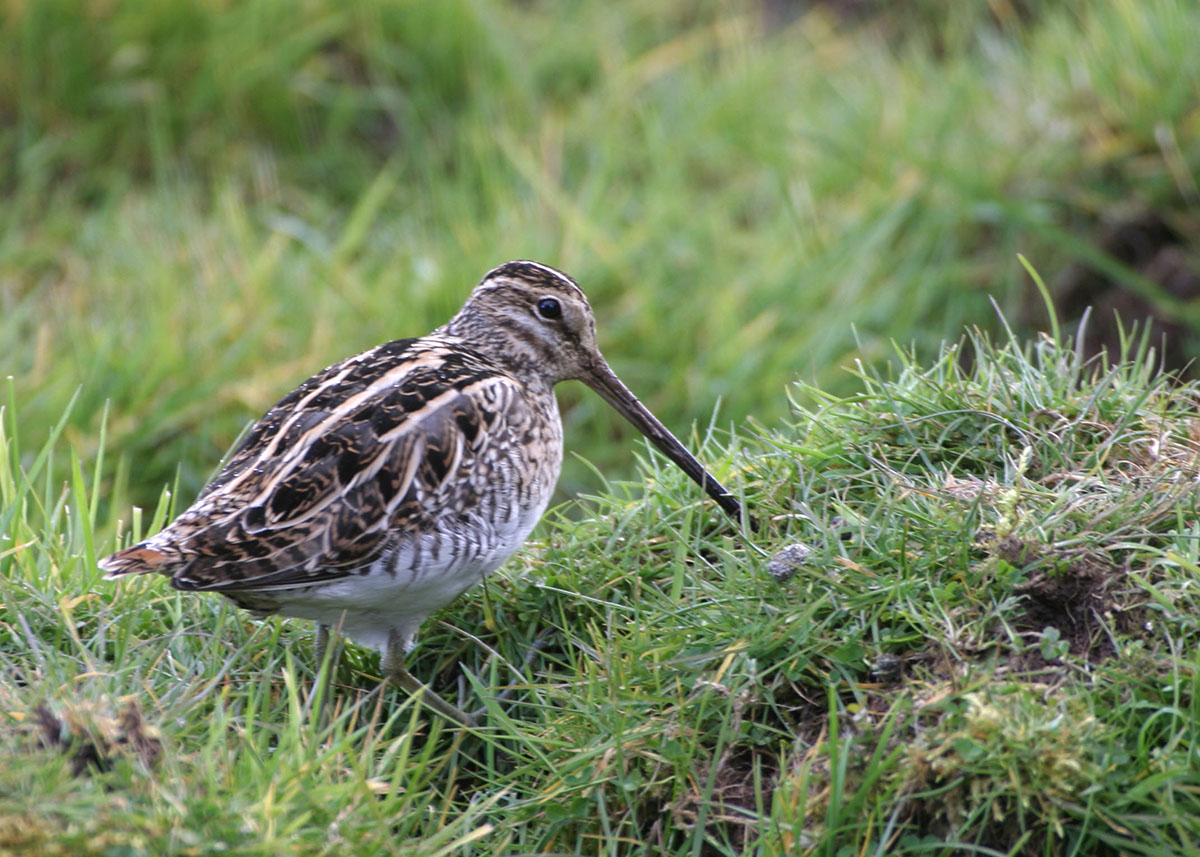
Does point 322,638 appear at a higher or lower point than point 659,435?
lower

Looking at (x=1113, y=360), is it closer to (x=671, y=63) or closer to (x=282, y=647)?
(x=671, y=63)

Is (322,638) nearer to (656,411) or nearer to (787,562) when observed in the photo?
(787,562)

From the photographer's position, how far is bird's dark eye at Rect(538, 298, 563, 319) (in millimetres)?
3873

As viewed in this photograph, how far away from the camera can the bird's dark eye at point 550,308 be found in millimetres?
3873

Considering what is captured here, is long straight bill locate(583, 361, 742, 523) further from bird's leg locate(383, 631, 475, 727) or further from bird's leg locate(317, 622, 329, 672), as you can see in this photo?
bird's leg locate(317, 622, 329, 672)

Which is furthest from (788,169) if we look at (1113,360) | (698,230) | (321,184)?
(321,184)

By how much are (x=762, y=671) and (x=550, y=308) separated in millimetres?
1351

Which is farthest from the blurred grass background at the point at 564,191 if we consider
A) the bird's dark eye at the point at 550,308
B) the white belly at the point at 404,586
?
the white belly at the point at 404,586

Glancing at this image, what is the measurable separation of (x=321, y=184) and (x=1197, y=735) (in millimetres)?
5522

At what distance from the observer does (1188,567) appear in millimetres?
2752

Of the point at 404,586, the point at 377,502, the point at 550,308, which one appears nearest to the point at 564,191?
the point at 550,308

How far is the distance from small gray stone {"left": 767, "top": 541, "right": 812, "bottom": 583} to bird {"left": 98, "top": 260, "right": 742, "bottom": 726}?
34 cm

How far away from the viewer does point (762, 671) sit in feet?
9.70

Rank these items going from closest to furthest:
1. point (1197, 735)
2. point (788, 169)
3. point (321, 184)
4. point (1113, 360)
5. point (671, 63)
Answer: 1. point (1197, 735)
2. point (1113, 360)
3. point (788, 169)
4. point (321, 184)
5. point (671, 63)
